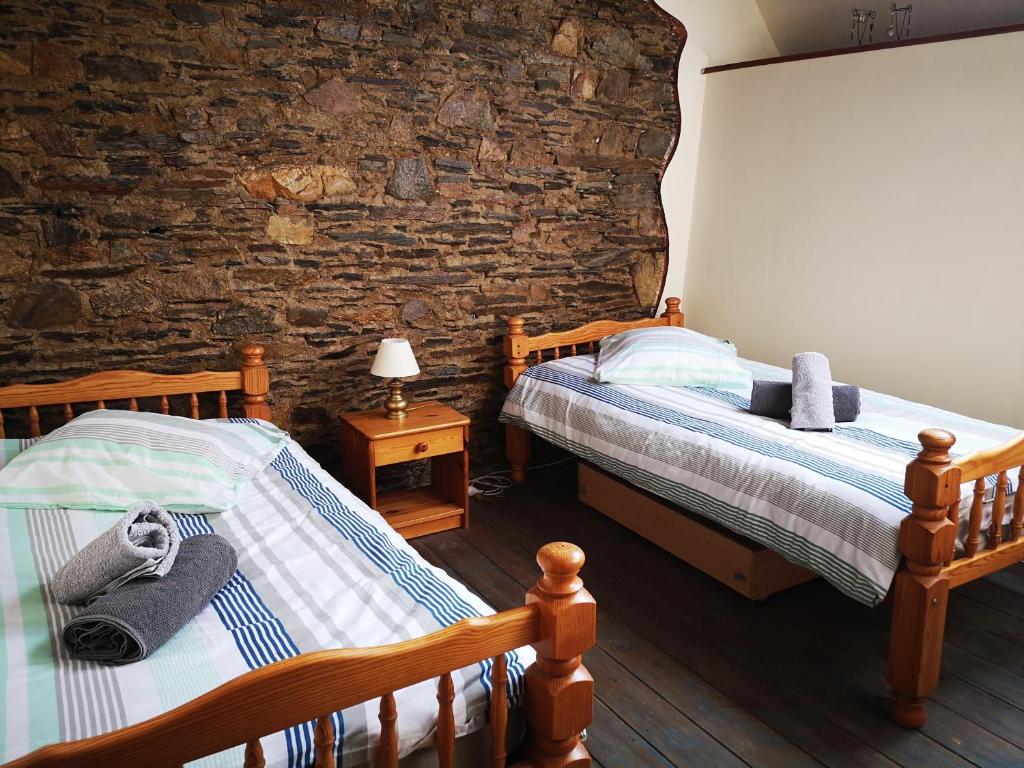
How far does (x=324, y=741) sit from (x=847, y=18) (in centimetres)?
408

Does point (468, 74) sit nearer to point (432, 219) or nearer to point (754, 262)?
point (432, 219)

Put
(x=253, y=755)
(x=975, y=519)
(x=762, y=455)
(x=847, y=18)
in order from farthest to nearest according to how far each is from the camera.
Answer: (x=847, y=18)
(x=762, y=455)
(x=975, y=519)
(x=253, y=755)

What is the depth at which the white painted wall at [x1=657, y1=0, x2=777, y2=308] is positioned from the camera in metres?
4.20

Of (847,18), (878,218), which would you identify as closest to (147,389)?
(878,218)

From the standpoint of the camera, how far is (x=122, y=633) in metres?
1.58

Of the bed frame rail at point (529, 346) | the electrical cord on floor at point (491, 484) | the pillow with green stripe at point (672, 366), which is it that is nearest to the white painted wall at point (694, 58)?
the bed frame rail at point (529, 346)

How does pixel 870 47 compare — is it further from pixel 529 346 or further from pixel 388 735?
pixel 388 735

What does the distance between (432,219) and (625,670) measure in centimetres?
217

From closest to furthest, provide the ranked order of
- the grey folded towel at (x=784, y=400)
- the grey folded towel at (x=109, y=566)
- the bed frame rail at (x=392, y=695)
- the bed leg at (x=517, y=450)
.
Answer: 1. the bed frame rail at (x=392, y=695)
2. the grey folded towel at (x=109, y=566)
3. the grey folded towel at (x=784, y=400)
4. the bed leg at (x=517, y=450)

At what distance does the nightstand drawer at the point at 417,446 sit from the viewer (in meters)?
3.25

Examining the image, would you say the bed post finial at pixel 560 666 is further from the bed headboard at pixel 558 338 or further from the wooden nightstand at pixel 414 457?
the bed headboard at pixel 558 338

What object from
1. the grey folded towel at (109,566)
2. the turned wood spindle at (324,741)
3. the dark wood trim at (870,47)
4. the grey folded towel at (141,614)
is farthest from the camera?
the dark wood trim at (870,47)

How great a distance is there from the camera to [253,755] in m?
1.18

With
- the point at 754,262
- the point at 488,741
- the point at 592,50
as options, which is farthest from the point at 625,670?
the point at 592,50
